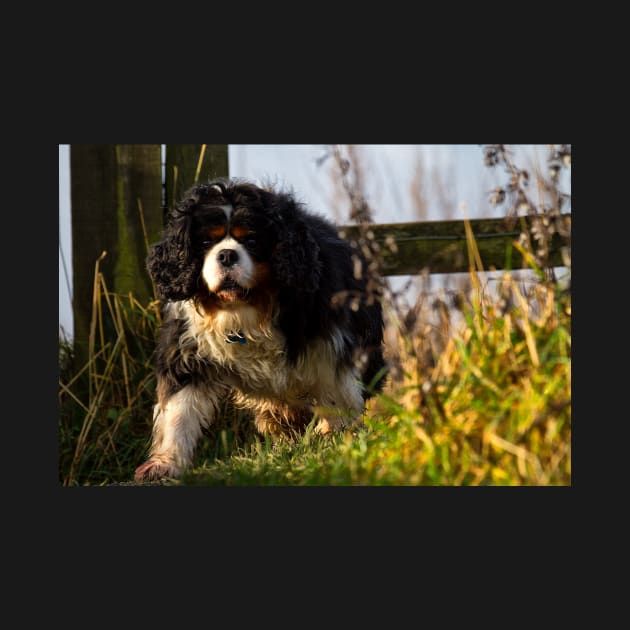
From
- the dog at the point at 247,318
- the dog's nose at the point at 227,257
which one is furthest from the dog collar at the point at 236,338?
the dog's nose at the point at 227,257

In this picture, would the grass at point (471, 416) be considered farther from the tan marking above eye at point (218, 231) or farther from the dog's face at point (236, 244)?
the tan marking above eye at point (218, 231)

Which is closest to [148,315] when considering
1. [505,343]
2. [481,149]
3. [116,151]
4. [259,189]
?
[116,151]

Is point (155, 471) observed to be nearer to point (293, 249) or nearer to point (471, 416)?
point (293, 249)

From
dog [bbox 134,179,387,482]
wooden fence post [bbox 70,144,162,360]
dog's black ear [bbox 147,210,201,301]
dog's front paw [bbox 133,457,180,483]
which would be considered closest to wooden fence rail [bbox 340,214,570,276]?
dog [bbox 134,179,387,482]

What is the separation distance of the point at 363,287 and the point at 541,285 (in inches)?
64.6

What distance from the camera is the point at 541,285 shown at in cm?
495

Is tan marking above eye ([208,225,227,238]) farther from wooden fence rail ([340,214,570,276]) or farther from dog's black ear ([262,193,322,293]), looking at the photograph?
A: wooden fence rail ([340,214,570,276])

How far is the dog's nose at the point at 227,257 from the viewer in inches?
216

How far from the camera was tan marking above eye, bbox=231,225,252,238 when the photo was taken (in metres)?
5.68

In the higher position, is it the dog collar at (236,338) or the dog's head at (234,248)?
the dog's head at (234,248)

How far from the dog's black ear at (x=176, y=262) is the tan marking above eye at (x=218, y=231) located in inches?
5.2

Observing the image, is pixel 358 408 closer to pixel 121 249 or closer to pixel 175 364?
pixel 175 364

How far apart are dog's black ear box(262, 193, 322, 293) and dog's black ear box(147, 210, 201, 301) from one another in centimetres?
47

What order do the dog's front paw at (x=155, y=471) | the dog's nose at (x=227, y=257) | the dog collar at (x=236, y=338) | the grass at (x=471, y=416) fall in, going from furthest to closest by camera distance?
the dog collar at (x=236, y=338)
the dog's front paw at (x=155, y=471)
the dog's nose at (x=227, y=257)
the grass at (x=471, y=416)
